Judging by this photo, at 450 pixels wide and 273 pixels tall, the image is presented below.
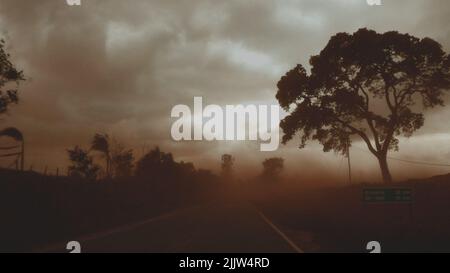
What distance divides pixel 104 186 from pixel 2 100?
11.5 meters

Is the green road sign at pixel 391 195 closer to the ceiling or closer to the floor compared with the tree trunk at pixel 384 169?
closer to the floor

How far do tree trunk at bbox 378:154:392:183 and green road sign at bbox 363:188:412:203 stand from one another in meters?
22.9

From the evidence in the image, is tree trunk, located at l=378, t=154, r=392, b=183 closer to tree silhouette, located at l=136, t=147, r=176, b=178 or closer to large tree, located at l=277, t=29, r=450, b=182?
large tree, located at l=277, t=29, r=450, b=182

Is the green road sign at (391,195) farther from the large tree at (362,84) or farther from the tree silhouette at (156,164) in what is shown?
the tree silhouette at (156,164)

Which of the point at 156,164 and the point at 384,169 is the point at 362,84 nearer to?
the point at 384,169

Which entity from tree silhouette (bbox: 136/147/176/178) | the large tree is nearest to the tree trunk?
the large tree

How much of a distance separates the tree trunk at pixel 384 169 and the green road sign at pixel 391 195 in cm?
2292

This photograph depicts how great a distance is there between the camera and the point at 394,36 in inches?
1754

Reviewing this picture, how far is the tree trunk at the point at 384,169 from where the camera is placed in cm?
4594

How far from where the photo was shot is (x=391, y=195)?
930 inches

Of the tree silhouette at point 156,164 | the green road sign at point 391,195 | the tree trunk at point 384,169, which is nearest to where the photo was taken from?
the green road sign at point 391,195

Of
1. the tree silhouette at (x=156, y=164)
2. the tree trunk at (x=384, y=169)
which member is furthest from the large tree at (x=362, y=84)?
Result: the tree silhouette at (x=156, y=164)

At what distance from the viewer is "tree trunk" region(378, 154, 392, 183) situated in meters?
45.9
